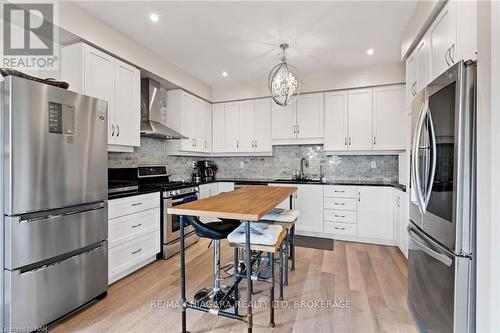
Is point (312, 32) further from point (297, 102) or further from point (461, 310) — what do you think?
point (461, 310)

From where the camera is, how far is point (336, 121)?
12.9 ft

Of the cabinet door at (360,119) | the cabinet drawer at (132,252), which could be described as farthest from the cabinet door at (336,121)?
the cabinet drawer at (132,252)

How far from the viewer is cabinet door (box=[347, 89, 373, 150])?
376 cm

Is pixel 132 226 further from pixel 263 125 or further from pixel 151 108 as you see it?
pixel 263 125

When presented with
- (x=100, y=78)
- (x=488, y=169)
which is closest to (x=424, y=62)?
(x=488, y=169)

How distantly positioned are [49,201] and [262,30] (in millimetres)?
2532

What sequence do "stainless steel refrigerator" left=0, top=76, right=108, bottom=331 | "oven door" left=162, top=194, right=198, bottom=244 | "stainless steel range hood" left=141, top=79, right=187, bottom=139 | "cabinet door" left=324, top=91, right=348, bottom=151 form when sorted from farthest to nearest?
1. "cabinet door" left=324, top=91, right=348, bottom=151
2. "stainless steel range hood" left=141, top=79, right=187, bottom=139
3. "oven door" left=162, top=194, right=198, bottom=244
4. "stainless steel refrigerator" left=0, top=76, right=108, bottom=331

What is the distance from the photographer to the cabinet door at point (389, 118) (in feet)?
11.8

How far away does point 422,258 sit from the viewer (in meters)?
1.64

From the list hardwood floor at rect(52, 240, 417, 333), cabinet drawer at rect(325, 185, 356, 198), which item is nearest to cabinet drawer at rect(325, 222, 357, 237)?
cabinet drawer at rect(325, 185, 356, 198)

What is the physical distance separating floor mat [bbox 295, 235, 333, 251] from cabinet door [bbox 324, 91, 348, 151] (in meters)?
1.47

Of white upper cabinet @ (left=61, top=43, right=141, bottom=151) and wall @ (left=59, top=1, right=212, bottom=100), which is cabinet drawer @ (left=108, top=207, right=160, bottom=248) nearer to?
white upper cabinet @ (left=61, top=43, right=141, bottom=151)

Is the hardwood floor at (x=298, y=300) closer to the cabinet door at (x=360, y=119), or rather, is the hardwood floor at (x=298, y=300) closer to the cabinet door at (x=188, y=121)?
the cabinet door at (x=360, y=119)

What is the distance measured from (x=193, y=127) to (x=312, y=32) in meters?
2.43
